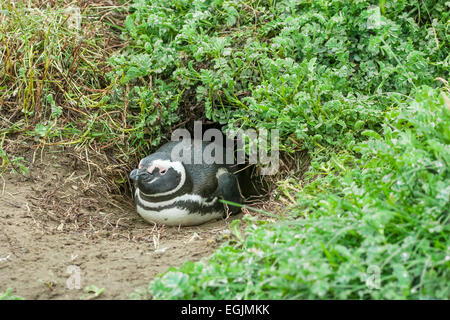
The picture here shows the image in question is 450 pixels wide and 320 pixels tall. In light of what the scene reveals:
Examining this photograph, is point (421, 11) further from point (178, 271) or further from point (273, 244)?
point (178, 271)

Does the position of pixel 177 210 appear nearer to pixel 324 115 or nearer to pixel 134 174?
pixel 134 174

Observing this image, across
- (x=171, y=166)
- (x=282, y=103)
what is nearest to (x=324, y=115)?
(x=282, y=103)

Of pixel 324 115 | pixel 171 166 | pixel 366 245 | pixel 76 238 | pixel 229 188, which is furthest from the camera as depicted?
pixel 229 188

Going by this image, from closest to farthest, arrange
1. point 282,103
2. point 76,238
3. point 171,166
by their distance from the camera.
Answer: point 76,238 → point 282,103 → point 171,166

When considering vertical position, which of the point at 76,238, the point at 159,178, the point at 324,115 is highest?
the point at 324,115

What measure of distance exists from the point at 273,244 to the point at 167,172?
4.72ft

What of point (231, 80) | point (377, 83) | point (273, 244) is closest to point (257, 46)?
point (231, 80)

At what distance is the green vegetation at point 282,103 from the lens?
2225mm

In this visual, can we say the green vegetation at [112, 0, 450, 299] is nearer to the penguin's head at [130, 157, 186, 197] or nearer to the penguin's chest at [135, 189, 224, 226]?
the penguin's head at [130, 157, 186, 197]

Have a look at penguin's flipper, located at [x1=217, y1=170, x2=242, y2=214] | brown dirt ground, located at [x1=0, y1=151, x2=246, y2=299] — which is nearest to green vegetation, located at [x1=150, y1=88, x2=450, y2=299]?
brown dirt ground, located at [x1=0, y1=151, x2=246, y2=299]

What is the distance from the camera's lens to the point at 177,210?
366 cm

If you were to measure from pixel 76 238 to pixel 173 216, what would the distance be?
74cm

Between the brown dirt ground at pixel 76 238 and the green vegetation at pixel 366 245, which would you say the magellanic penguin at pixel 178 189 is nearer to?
the brown dirt ground at pixel 76 238

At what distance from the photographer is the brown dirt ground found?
8.40 feet
